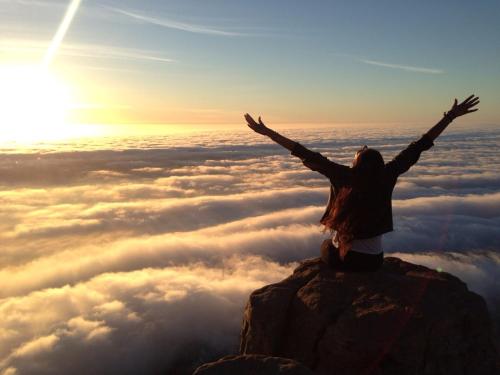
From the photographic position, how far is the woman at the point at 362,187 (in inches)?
178

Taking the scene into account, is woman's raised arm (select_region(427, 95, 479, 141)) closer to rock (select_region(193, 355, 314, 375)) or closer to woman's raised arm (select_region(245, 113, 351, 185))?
woman's raised arm (select_region(245, 113, 351, 185))

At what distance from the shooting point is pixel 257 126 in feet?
15.4

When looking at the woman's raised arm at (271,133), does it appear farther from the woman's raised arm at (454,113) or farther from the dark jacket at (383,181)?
the woman's raised arm at (454,113)

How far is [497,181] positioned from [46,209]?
81221 millimetres

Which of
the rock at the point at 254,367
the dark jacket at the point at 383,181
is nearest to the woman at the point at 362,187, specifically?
the dark jacket at the point at 383,181

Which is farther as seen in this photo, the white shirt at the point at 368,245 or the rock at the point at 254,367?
the white shirt at the point at 368,245

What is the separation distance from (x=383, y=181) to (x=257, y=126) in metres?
1.68

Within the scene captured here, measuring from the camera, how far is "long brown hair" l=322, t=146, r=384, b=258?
4.52 meters

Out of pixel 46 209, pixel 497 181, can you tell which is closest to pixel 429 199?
pixel 497 181

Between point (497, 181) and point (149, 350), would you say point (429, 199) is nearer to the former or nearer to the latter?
point (497, 181)

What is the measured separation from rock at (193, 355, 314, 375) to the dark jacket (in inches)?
72.8

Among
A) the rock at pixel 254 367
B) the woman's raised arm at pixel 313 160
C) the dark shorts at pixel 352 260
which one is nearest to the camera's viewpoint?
the rock at pixel 254 367

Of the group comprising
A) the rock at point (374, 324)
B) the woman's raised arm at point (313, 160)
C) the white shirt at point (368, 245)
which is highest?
the woman's raised arm at point (313, 160)

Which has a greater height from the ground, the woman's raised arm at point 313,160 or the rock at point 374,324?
the woman's raised arm at point 313,160
